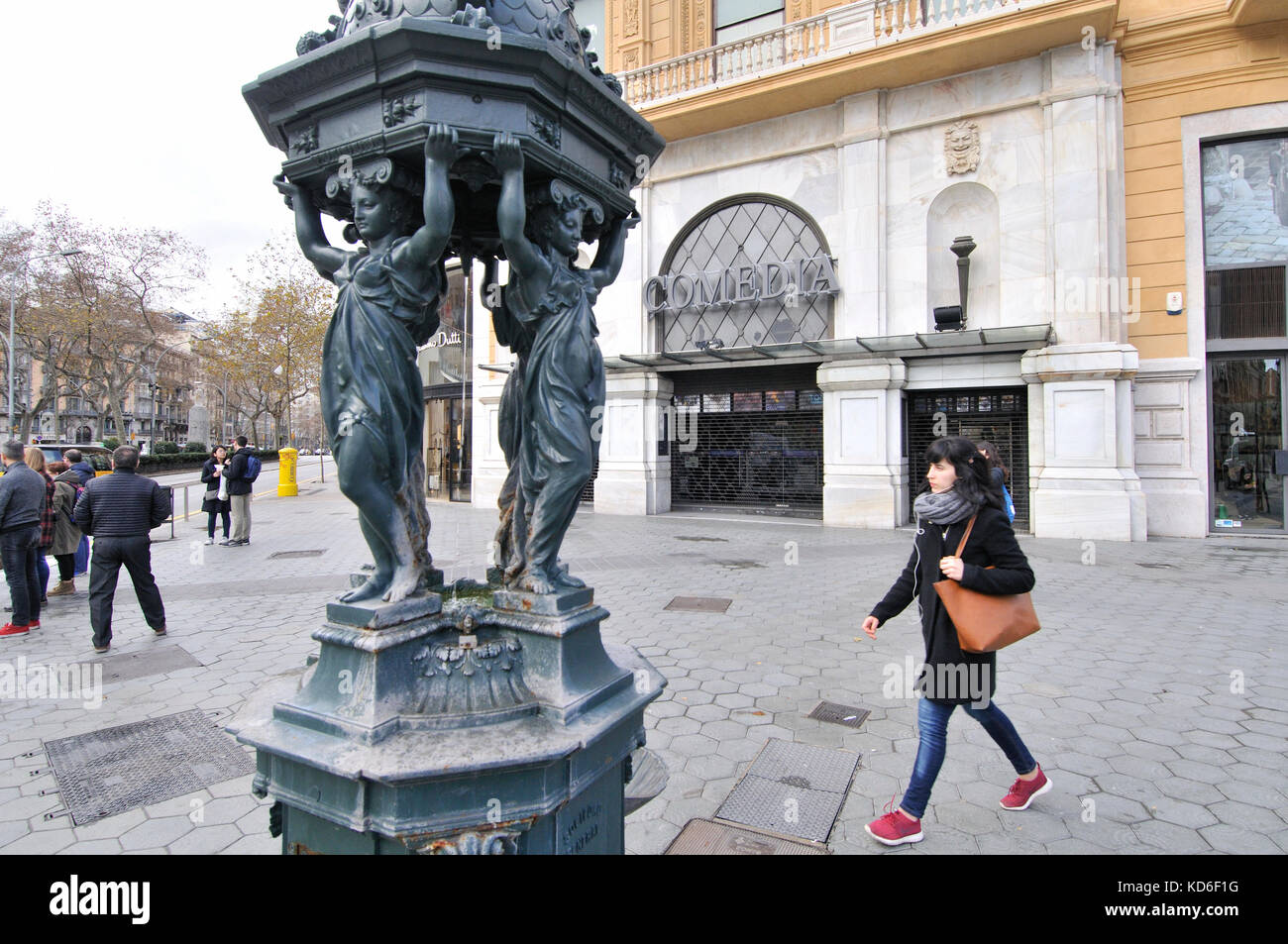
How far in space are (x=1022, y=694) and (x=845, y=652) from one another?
4.33ft

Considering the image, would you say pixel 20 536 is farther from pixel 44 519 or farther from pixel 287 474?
pixel 287 474

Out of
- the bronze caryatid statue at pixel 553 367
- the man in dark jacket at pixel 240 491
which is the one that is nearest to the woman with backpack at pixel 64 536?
the man in dark jacket at pixel 240 491

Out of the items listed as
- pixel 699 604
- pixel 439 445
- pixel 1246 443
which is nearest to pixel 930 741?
pixel 699 604

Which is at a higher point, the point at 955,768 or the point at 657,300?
the point at 657,300

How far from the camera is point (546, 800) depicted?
6.13 feet

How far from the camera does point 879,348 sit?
43.1 feet

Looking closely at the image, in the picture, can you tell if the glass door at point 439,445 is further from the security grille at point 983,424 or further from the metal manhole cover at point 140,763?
the metal manhole cover at point 140,763

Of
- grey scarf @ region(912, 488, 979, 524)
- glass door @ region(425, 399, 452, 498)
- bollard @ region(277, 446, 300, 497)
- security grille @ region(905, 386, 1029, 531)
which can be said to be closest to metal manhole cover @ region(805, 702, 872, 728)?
grey scarf @ region(912, 488, 979, 524)

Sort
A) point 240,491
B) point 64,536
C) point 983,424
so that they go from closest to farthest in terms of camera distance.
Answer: point 64,536 → point 240,491 → point 983,424

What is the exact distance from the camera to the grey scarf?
2.79 meters

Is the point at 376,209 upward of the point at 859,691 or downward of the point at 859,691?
upward

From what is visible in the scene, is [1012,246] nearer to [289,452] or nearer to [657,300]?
[657,300]

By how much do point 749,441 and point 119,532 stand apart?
12.4m
